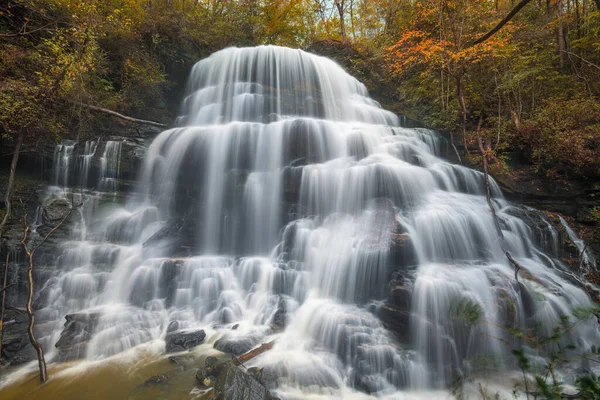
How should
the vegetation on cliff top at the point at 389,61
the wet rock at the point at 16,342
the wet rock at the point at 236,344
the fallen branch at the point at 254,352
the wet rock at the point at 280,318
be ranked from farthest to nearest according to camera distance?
the vegetation on cliff top at the point at 389,61
the wet rock at the point at 280,318
the wet rock at the point at 236,344
the wet rock at the point at 16,342
the fallen branch at the point at 254,352

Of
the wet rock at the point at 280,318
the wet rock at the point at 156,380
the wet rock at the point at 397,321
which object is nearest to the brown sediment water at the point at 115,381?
the wet rock at the point at 156,380

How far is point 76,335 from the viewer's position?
5543 mm

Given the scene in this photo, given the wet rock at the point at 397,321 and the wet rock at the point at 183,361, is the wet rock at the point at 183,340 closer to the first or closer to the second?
the wet rock at the point at 183,361

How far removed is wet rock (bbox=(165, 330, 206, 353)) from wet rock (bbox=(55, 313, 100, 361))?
148cm

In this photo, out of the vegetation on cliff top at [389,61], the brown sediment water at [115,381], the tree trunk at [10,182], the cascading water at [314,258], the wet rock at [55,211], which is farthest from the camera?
the vegetation on cliff top at [389,61]

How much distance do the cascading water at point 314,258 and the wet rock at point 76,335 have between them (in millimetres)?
152

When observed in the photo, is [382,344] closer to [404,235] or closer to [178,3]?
[404,235]

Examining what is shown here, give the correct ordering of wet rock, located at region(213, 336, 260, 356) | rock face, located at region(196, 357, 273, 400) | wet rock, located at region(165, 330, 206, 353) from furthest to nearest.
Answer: wet rock, located at region(165, 330, 206, 353) → wet rock, located at region(213, 336, 260, 356) → rock face, located at region(196, 357, 273, 400)

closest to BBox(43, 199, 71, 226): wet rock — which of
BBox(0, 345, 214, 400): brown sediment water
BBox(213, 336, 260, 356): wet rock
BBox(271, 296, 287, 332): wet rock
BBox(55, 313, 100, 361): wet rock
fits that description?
BBox(55, 313, 100, 361): wet rock

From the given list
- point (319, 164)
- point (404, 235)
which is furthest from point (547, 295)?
point (319, 164)

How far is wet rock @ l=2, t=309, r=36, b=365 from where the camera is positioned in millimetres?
5129

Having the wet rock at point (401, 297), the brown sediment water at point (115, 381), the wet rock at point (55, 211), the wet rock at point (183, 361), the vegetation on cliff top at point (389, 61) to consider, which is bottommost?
the brown sediment water at point (115, 381)

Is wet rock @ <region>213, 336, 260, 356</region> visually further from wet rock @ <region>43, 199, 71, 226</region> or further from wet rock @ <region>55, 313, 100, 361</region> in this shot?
wet rock @ <region>43, 199, 71, 226</region>

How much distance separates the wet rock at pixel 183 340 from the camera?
215 inches
